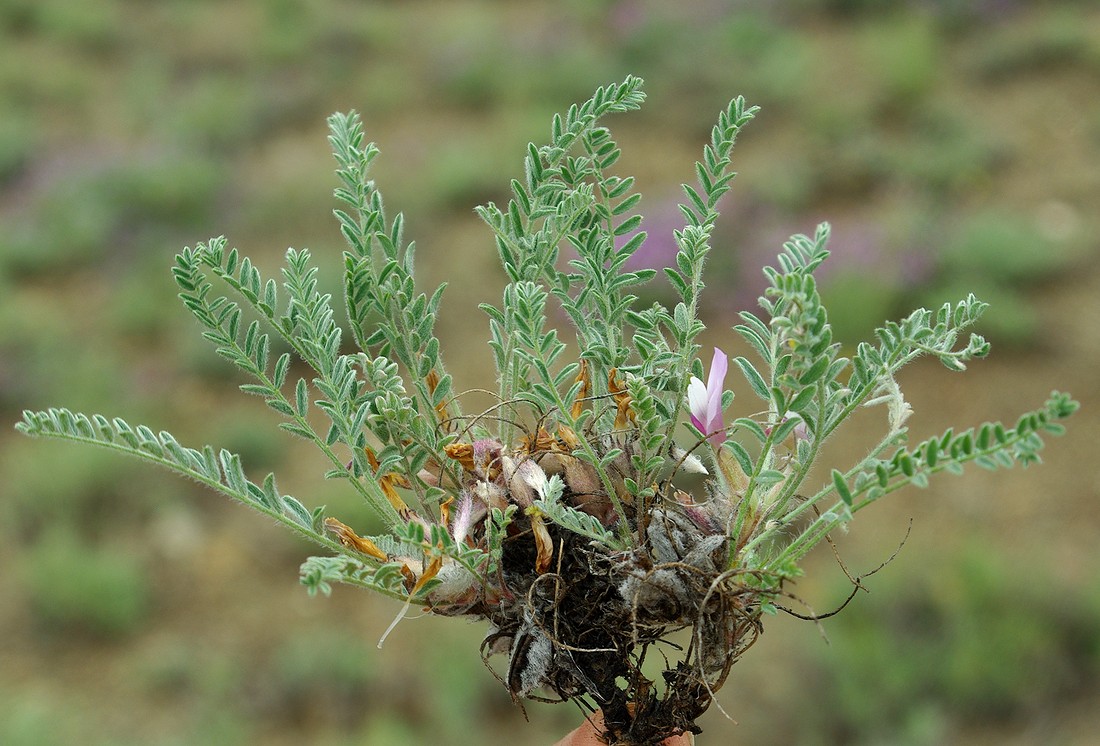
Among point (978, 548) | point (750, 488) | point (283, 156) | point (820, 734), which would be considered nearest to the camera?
point (750, 488)

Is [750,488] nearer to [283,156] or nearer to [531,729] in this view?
[531,729]

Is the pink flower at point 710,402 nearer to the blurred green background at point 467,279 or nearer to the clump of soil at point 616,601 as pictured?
the clump of soil at point 616,601

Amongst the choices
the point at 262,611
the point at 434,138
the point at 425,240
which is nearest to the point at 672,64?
the point at 434,138

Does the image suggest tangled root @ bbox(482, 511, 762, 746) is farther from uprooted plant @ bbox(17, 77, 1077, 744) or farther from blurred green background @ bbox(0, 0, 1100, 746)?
blurred green background @ bbox(0, 0, 1100, 746)

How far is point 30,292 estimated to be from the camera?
207 inches

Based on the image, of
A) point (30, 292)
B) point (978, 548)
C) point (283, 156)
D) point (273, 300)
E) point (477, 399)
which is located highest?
point (283, 156)

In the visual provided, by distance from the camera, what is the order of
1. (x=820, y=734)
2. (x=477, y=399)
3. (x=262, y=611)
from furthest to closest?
(x=477, y=399)
(x=262, y=611)
(x=820, y=734)

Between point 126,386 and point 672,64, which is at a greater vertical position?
point 672,64

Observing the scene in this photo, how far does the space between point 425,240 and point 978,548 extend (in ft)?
9.67

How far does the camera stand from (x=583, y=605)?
0.93 metres

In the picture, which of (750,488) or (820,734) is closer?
(750,488)

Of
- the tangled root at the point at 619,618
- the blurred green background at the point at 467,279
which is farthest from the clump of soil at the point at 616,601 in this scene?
the blurred green background at the point at 467,279

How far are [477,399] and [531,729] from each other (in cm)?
145

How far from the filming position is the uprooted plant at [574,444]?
86 cm
